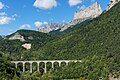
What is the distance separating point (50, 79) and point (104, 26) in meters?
91.9

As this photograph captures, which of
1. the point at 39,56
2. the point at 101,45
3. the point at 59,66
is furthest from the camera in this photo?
the point at 39,56

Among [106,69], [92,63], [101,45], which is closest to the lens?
[106,69]

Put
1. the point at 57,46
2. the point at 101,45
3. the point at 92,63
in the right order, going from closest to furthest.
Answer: the point at 92,63, the point at 101,45, the point at 57,46

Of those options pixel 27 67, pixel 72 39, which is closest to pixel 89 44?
pixel 72 39

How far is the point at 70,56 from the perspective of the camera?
163 m

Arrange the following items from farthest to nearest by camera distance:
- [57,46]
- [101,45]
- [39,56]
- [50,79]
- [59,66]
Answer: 1. [57,46]
2. [39,56]
3. [101,45]
4. [59,66]
5. [50,79]

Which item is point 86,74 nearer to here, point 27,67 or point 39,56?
point 27,67

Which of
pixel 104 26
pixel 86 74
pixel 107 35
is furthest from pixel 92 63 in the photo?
pixel 104 26

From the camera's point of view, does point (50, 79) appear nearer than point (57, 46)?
Yes

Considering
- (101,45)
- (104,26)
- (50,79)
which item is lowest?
(50,79)

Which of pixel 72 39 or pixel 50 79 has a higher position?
pixel 72 39

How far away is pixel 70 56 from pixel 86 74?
4168 cm

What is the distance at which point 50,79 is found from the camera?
Answer: 100m

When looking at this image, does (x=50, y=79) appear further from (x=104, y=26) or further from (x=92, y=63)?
(x=104, y=26)
